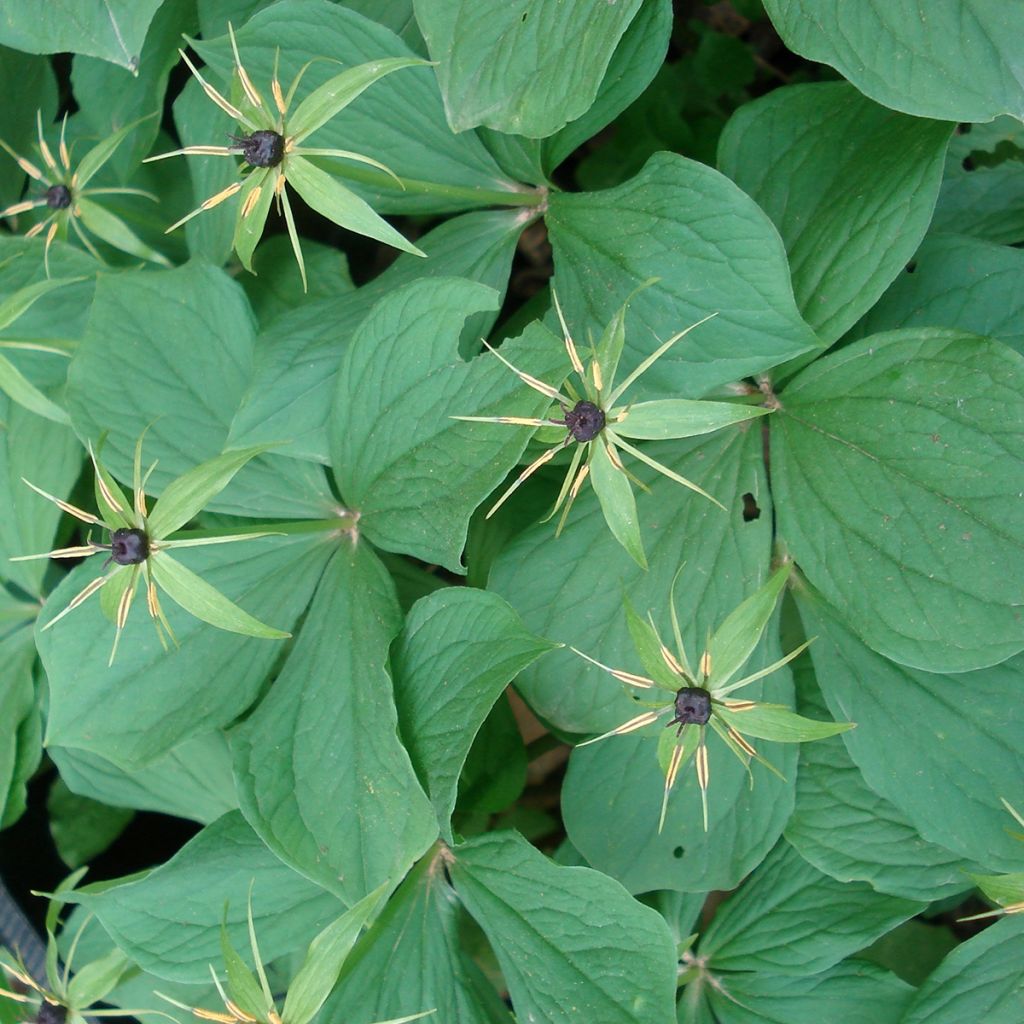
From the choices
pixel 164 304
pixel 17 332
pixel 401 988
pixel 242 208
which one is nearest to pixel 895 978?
pixel 401 988

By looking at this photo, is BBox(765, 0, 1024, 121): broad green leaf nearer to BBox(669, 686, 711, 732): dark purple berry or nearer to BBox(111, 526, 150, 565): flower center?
BBox(669, 686, 711, 732): dark purple berry

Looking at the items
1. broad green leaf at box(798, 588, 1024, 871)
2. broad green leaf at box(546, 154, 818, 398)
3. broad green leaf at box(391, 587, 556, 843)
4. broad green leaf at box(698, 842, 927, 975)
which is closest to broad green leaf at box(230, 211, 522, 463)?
broad green leaf at box(546, 154, 818, 398)

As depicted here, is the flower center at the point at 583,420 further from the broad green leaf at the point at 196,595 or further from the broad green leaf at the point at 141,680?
the broad green leaf at the point at 141,680

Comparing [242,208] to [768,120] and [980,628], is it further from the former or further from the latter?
[980,628]

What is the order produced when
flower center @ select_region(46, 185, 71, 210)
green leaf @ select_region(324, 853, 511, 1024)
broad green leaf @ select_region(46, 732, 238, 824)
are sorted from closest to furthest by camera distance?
green leaf @ select_region(324, 853, 511, 1024)
flower center @ select_region(46, 185, 71, 210)
broad green leaf @ select_region(46, 732, 238, 824)

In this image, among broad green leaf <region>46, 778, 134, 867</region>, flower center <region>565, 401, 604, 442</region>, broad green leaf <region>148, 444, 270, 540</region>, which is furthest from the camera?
broad green leaf <region>46, 778, 134, 867</region>

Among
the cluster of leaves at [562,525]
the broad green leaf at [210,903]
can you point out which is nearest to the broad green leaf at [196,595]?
the cluster of leaves at [562,525]
